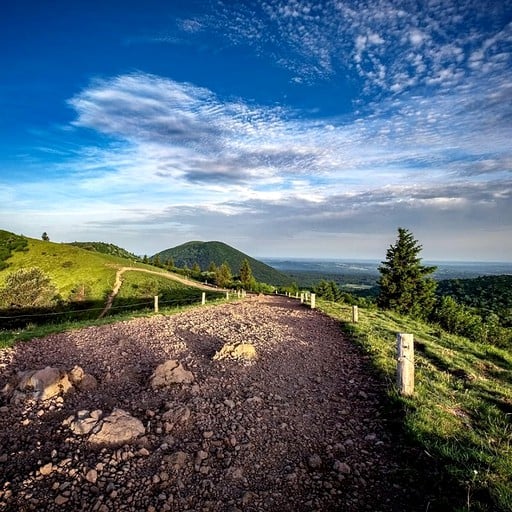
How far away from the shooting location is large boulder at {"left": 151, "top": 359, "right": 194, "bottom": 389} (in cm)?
724

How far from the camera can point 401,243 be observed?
147 ft

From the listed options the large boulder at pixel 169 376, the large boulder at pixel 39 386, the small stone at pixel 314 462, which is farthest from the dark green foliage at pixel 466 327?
the large boulder at pixel 39 386

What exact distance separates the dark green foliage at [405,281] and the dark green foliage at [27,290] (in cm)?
4883

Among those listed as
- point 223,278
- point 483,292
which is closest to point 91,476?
point 223,278

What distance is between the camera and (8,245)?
202ft

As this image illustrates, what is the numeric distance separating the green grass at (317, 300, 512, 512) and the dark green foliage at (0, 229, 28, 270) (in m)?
66.4

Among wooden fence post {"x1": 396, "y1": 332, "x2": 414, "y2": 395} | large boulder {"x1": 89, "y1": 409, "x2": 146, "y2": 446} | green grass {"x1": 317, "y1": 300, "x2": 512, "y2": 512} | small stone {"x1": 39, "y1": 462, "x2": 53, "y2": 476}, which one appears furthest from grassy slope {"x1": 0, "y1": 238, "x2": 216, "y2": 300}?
wooden fence post {"x1": 396, "y1": 332, "x2": 414, "y2": 395}

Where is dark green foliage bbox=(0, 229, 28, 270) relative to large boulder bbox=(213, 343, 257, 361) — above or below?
above

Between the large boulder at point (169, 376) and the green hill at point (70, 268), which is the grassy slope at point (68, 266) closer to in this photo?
the green hill at point (70, 268)

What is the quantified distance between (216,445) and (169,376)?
8.49ft

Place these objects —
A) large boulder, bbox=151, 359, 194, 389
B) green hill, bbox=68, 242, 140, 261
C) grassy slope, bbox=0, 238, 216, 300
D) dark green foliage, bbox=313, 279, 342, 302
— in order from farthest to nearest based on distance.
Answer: green hill, bbox=68, 242, 140, 261 → dark green foliage, bbox=313, 279, 342, 302 → grassy slope, bbox=0, 238, 216, 300 → large boulder, bbox=151, 359, 194, 389

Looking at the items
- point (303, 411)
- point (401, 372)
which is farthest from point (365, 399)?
point (303, 411)

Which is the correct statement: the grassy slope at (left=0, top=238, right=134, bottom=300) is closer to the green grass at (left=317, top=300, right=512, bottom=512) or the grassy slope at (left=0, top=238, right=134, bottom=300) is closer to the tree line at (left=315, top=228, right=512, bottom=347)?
the tree line at (left=315, top=228, right=512, bottom=347)

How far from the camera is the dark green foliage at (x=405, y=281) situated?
42812mm
